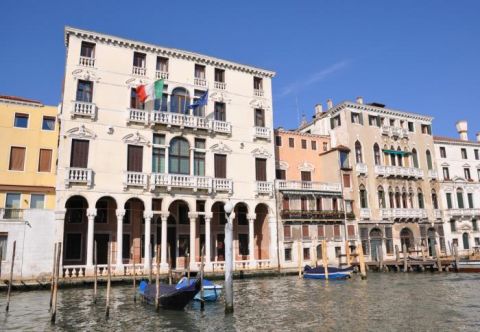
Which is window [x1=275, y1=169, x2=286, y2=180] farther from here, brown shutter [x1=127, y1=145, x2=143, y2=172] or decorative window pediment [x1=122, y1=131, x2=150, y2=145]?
brown shutter [x1=127, y1=145, x2=143, y2=172]

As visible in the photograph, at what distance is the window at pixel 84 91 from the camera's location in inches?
1001

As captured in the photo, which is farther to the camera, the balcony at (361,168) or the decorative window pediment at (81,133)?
the balcony at (361,168)

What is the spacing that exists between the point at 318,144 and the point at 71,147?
1977cm

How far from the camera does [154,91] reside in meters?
26.0

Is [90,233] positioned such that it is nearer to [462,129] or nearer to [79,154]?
[79,154]

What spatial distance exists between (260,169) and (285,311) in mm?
16234

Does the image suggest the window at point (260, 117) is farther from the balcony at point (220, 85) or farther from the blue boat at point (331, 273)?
the blue boat at point (331, 273)

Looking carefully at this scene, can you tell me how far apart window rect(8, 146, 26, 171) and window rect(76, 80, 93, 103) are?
4.50m

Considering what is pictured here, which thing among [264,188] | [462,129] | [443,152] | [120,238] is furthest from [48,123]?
[462,129]

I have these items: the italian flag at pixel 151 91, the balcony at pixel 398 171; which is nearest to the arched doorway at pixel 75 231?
the italian flag at pixel 151 91

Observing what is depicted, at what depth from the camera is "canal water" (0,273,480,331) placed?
12.7 m

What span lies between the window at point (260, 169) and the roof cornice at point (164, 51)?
6680 millimetres

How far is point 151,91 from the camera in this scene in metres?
25.9

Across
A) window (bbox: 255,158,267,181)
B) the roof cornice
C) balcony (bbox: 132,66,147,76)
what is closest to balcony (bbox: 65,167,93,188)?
balcony (bbox: 132,66,147,76)
